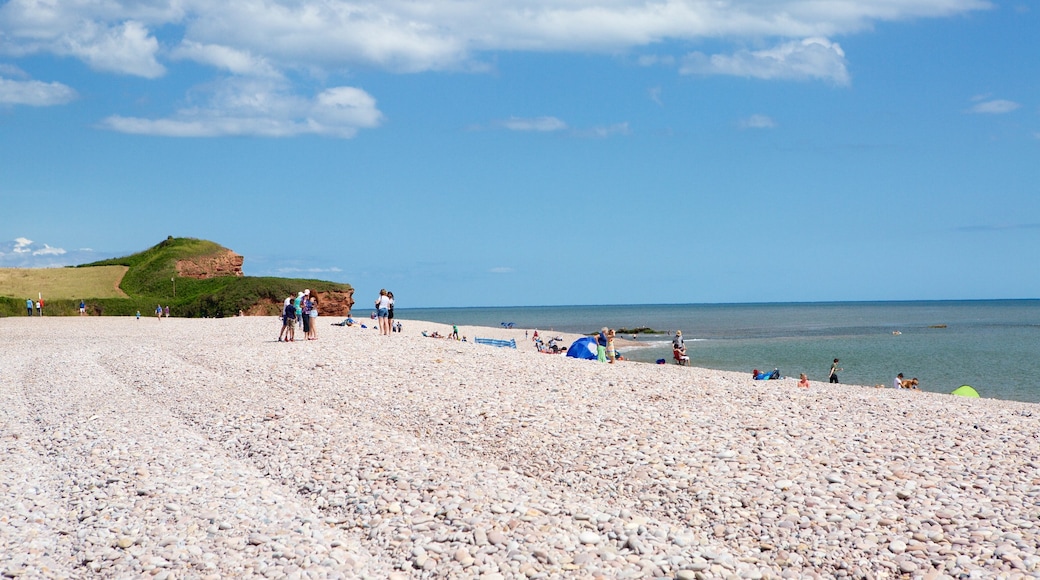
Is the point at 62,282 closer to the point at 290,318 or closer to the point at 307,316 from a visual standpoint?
the point at 307,316

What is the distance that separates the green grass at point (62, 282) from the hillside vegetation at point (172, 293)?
0.26ft

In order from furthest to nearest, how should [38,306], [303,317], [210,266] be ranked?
[210,266] < [38,306] < [303,317]

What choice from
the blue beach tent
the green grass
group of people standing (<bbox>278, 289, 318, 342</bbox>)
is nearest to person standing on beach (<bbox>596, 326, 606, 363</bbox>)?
the blue beach tent

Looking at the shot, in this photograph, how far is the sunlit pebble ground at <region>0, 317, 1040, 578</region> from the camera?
7238 millimetres

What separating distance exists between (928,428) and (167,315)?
→ 176 ft

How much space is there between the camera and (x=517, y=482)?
933cm

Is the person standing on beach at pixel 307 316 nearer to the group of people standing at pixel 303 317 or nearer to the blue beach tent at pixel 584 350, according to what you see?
the group of people standing at pixel 303 317

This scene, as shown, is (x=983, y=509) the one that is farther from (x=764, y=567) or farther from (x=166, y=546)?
(x=166, y=546)

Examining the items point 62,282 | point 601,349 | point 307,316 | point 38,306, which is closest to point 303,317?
point 307,316

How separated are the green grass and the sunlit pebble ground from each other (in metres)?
47.6

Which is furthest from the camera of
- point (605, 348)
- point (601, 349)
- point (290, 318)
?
point (290, 318)

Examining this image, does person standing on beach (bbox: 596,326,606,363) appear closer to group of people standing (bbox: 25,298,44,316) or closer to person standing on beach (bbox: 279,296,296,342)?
person standing on beach (bbox: 279,296,296,342)

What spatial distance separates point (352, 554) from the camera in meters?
7.43

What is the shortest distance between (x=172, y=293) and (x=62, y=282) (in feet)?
27.2
